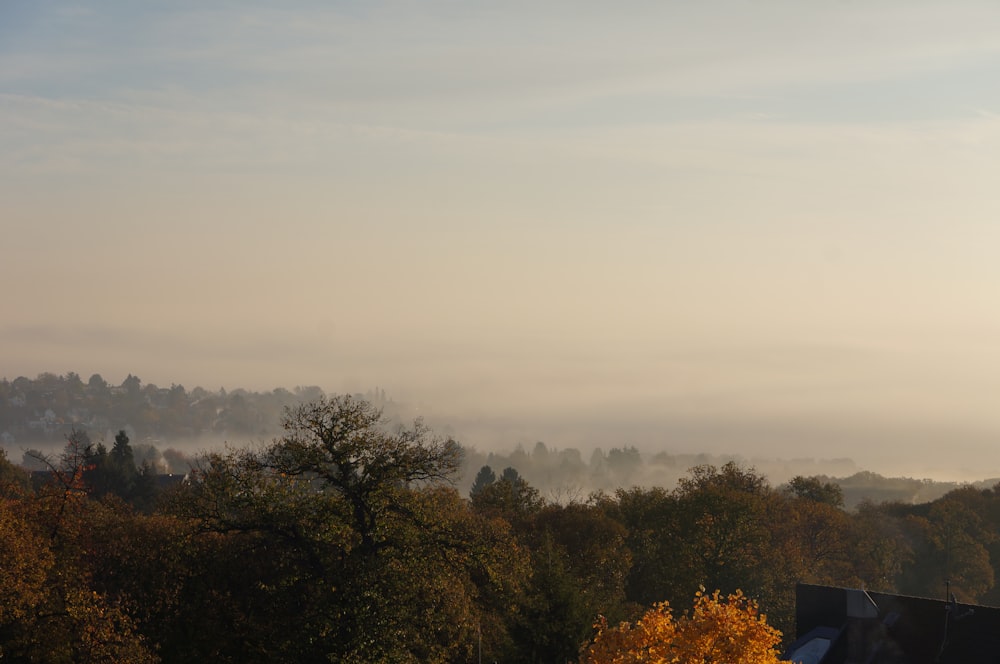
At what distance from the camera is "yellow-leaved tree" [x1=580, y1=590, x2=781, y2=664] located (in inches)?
1597

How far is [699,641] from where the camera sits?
4069 centimetres

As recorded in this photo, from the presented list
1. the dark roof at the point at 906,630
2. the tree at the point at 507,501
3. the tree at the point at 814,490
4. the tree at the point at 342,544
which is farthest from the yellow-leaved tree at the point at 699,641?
the tree at the point at 814,490

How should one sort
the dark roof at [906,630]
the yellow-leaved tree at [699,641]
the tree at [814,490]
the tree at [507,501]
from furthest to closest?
the tree at [814,490], the tree at [507,501], the dark roof at [906,630], the yellow-leaved tree at [699,641]

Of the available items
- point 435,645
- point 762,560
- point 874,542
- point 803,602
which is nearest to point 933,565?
point 874,542

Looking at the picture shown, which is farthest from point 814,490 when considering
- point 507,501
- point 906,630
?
point 906,630

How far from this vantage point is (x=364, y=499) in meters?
47.4

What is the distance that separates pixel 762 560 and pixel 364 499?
215ft

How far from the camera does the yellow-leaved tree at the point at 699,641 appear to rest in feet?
133

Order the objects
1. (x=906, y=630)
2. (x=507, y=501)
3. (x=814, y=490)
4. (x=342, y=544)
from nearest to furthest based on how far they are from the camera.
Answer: (x=342, y=544)
(x=906, y=630)
(x=507, y=501)
(x=814, y=490)

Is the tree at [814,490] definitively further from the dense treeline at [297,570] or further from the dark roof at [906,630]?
the dense treeline at [297,570]

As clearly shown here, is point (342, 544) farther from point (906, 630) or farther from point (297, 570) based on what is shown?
point (906, 630)

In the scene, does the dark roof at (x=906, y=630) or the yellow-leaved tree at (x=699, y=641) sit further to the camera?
the dark roof at (x=906, y=630)

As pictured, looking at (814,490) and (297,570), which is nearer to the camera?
(297,570)

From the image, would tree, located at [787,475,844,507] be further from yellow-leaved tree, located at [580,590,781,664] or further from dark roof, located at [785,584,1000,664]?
yellow-leaved tree, located at [580,590,781,664]
